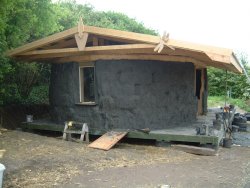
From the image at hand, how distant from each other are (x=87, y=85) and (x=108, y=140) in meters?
→ 2.66

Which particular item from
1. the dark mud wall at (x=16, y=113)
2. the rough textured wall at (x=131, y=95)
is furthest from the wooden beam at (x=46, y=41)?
the dark mud wall at (x=16, y=113)

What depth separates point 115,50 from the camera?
9617 mm

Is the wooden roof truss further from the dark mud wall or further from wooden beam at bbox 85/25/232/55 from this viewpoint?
the dark mud wall

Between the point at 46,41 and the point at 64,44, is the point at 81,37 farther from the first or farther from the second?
the point at 64,44

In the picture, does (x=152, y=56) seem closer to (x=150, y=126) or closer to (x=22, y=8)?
(x=150, y=126)

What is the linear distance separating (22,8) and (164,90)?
5377mm

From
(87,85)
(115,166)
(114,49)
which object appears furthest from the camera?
(87,85)

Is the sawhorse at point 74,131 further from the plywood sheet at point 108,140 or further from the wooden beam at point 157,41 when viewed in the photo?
the wooden beam at point 157,41

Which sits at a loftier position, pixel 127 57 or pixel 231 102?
pixel 127 57

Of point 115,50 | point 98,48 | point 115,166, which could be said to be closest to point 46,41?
point 98,48

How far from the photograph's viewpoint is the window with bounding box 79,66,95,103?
11.2 meters

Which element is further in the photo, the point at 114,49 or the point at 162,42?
the point at 114,49

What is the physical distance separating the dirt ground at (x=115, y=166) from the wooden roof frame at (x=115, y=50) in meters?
2.53

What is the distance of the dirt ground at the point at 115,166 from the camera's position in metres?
6.22
